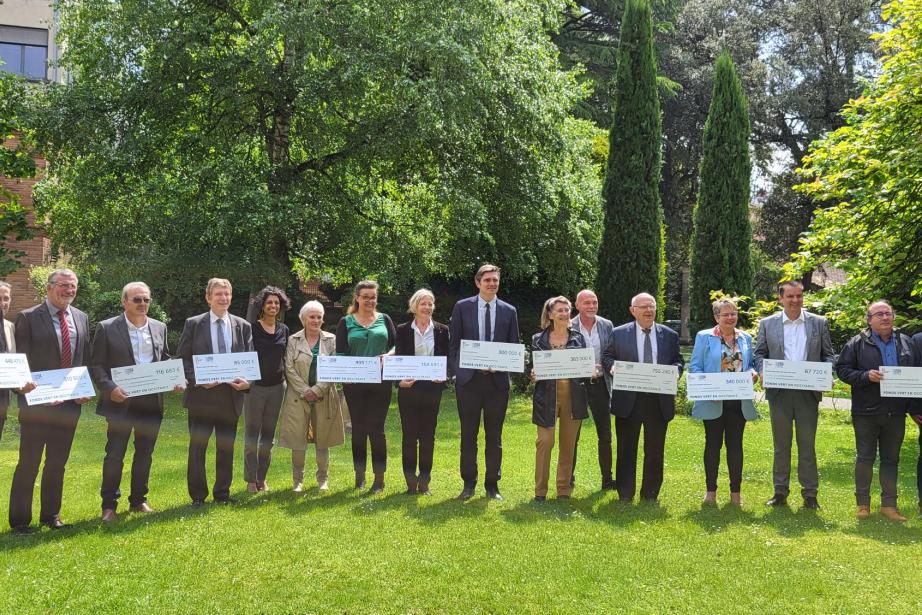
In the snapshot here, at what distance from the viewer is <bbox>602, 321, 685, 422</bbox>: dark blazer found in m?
7.44

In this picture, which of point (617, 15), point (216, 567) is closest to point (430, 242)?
point (216, 567)

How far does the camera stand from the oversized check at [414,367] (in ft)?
23.9

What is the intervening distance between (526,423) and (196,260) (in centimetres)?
702

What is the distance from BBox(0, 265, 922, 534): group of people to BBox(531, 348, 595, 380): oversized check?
0.44 feet

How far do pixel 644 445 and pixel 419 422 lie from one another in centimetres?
216

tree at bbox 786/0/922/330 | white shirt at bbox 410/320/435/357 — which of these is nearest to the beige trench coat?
white shirt at bbox 410/320/435/357

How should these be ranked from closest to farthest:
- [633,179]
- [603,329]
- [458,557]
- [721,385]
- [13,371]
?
1. [458,557]
2. [13,371]
3. [721,385]
4. [603,329]
5. [633,179]

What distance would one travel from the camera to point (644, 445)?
7.65 meters

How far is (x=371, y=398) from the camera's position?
7.63m

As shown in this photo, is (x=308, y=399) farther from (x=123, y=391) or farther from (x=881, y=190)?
(x=881, y=190)

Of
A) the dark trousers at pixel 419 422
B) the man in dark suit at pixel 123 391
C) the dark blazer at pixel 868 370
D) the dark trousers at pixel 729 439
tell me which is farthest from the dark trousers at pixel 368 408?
the dark blazer at pixel 868 370

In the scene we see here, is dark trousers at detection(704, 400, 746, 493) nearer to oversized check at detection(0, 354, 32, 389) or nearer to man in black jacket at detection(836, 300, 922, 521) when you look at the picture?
man in black jacket at detection(836, 300, 922, 521)

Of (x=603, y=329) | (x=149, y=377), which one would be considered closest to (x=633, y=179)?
(x=603, y=329)

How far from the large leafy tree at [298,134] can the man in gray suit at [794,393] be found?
8621mm
